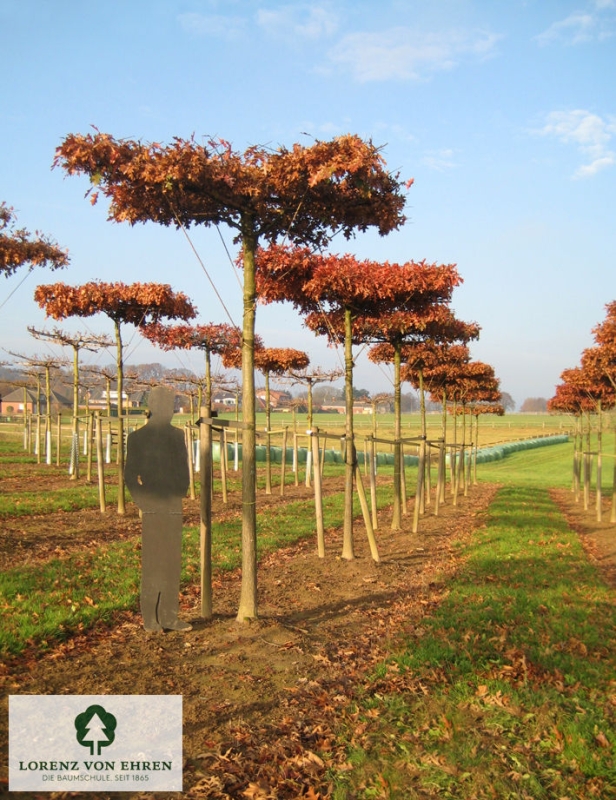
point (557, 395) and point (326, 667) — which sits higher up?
point (557, 395)

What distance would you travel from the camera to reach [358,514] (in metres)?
17.7

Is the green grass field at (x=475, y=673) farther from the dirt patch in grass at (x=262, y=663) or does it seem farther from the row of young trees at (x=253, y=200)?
the row of young trees at (x=253, y=200)

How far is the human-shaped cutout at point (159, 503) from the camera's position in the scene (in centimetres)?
654

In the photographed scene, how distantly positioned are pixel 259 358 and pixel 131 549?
11.8m

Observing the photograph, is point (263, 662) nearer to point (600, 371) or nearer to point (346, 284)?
point (346, 284)

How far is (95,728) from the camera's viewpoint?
4.38 metres

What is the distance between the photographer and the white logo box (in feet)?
12.6

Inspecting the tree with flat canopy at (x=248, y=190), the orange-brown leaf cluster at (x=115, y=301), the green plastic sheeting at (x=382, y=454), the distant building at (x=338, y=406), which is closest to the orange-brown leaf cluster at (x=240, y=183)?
the tree with flat canopy at (x=248, y=190)

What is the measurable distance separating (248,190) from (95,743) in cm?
497

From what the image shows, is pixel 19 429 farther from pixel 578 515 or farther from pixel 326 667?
pixel 326 667

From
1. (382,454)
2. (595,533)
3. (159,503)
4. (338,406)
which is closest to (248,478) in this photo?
(159,503)

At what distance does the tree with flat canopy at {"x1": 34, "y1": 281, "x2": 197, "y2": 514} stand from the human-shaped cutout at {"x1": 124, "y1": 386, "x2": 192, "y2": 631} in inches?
265

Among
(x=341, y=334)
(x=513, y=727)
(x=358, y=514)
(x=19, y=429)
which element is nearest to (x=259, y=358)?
(x=358, y=514)

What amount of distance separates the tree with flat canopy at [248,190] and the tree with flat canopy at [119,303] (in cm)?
639
